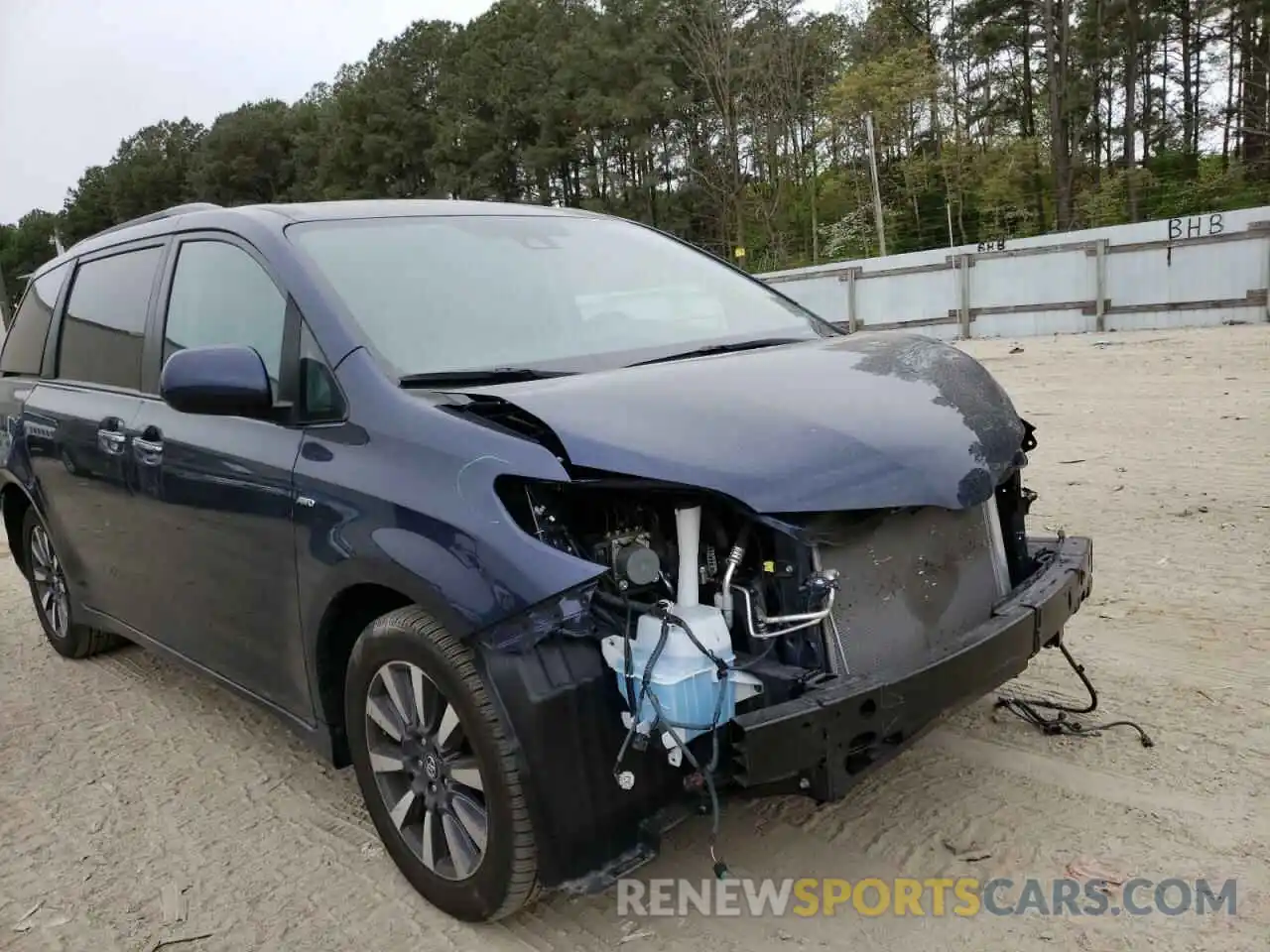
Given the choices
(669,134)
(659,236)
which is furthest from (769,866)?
(669,134)

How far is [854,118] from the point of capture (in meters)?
43.3

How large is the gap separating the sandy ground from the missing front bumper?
0.50m

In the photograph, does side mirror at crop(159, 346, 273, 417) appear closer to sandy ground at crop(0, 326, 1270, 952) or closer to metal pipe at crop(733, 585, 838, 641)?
sandy ground at crop(0, 326, 1270, 952)

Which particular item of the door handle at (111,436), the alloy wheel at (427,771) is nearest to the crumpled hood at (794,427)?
the alloy wheel at (427,771)

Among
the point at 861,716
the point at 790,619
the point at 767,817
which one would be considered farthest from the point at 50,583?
the point at 861,716

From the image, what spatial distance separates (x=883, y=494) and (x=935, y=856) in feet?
3.56

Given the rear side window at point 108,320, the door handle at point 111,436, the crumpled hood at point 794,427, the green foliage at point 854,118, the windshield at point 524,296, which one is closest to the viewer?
the crumpled hood at point 794,427

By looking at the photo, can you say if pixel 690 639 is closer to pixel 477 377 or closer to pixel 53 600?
pixel 477 377

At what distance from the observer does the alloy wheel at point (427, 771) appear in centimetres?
252

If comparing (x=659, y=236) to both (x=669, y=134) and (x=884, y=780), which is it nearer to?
(x=884, y=780)

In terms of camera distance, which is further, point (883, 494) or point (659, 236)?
point (659, 236)

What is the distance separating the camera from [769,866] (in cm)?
281
